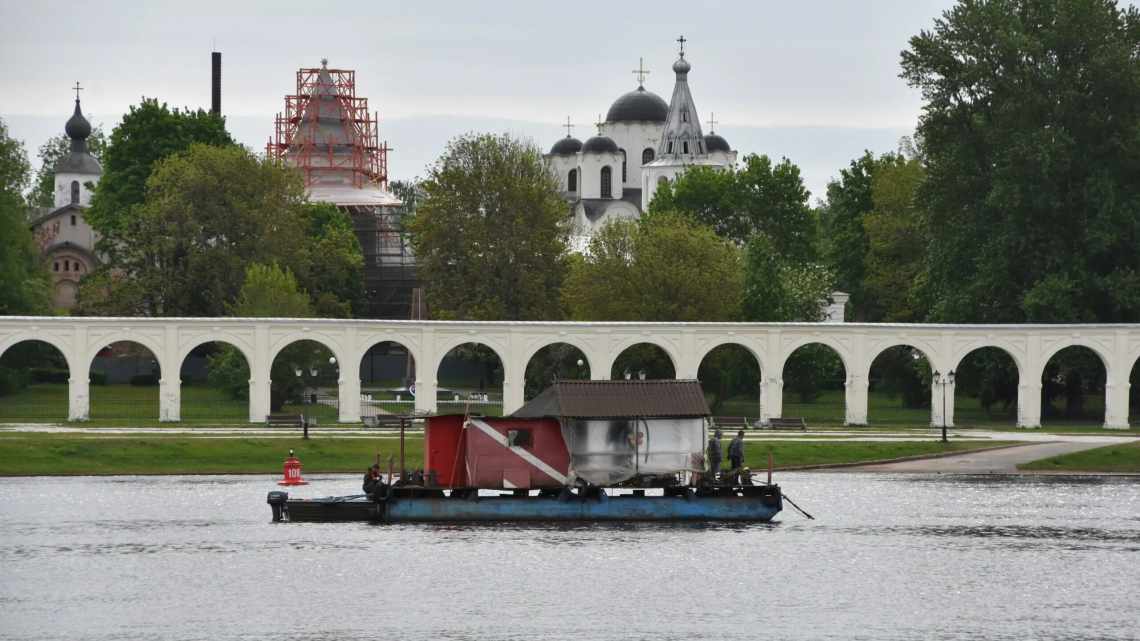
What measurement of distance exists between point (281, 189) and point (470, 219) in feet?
34.2

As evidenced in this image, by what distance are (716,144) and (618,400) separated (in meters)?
122

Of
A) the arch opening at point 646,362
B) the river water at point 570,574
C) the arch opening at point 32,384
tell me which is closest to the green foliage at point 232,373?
the arch opening at point 32,384

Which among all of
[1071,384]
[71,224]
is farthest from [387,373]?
[71,224]

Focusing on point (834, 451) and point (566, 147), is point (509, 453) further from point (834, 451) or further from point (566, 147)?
point (566, 147)

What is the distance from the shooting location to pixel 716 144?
174875mm

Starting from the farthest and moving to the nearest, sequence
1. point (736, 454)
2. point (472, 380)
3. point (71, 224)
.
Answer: point (71, 224) < point (472, 380) < point (736, 454)

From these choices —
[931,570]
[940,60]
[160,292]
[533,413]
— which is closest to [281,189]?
[160,292]

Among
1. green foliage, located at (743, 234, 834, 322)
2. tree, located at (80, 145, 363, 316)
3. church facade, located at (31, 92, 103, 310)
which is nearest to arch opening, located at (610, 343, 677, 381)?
green foliage, located at (743, 234, 834, 322)

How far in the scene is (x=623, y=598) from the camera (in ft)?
143

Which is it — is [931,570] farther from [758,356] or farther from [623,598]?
[758,356]

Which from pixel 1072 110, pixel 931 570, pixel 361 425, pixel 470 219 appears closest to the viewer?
pixel 931 570

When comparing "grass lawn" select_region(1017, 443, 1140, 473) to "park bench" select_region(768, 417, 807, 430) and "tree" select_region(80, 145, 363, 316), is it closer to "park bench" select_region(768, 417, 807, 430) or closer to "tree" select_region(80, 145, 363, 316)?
"park bench" select_region(768, 417, 807, 430)

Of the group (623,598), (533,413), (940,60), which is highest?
(940,60)

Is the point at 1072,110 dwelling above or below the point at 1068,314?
above
